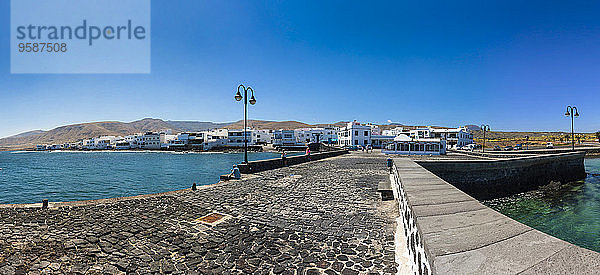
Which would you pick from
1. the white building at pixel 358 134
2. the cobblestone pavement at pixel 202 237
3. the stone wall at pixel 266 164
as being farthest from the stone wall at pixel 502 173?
the white building at pixel 358 134

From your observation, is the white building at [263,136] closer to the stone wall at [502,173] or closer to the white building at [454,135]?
the white building at [454,135]

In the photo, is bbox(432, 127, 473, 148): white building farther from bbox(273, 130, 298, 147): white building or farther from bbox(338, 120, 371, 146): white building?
bbox(273, 130, 298, 147): white building

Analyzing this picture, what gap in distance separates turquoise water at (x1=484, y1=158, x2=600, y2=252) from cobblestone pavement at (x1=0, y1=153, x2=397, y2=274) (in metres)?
8.97

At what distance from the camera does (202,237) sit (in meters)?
5.55

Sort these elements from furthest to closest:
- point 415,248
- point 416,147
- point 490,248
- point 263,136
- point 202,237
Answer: point 263,136 → point 416,147 → point 202,237 → point 415,248 → point 490,248

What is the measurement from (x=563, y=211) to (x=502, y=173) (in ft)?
14.6

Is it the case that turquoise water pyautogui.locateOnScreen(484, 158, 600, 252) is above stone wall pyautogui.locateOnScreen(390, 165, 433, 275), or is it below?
below

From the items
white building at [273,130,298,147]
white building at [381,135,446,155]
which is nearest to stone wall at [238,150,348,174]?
white building at [381,135,446,155]

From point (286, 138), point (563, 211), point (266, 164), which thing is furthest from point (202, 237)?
point (286, 138)

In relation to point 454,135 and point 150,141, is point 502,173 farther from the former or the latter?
point 150,141

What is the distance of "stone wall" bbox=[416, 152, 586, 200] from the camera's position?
15.6 m

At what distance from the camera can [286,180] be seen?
42.4ft

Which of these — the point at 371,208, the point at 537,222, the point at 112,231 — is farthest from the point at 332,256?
the point at 537,222

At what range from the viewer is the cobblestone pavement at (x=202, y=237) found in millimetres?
4379
